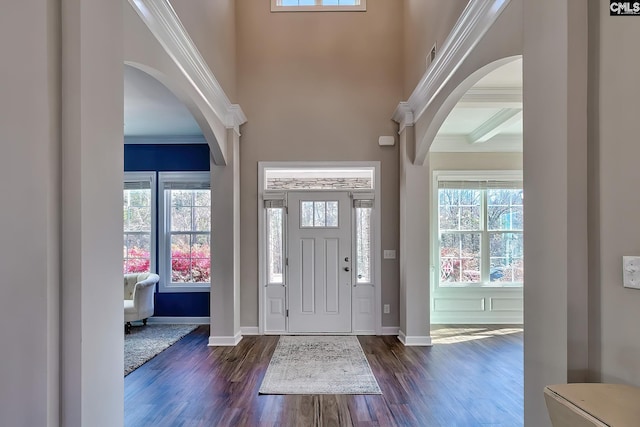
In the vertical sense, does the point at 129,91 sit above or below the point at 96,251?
above

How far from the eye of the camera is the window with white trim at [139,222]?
573 centimetres

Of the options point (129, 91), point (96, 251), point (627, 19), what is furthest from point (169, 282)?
point (627, 19)

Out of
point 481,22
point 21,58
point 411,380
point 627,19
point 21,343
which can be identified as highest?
point 481,22

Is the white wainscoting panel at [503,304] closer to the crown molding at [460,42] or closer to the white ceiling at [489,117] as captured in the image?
the white ceiling at [489,117]

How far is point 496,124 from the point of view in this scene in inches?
186

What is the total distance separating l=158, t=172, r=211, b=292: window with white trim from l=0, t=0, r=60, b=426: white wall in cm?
438

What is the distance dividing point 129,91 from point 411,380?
14.2 feet

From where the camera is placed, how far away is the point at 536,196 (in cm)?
171

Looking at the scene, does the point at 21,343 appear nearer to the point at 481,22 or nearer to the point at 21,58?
the point at 21,58

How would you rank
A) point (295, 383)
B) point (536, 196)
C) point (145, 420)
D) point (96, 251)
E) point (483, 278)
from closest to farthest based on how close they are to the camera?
point (96, 251), point (536, 196), point (145, 420), point (295, 383), point (483, 278)

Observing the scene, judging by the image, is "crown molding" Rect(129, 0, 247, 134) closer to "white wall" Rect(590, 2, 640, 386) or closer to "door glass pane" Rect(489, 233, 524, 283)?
"white wall" Rect(590, 2, 640, 386)

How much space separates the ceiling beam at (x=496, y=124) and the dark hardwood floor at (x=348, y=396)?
113 inches

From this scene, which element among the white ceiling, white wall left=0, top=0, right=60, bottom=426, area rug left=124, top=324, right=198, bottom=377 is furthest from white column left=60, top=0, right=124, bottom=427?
the white ceiling

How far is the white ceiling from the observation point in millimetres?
3627
